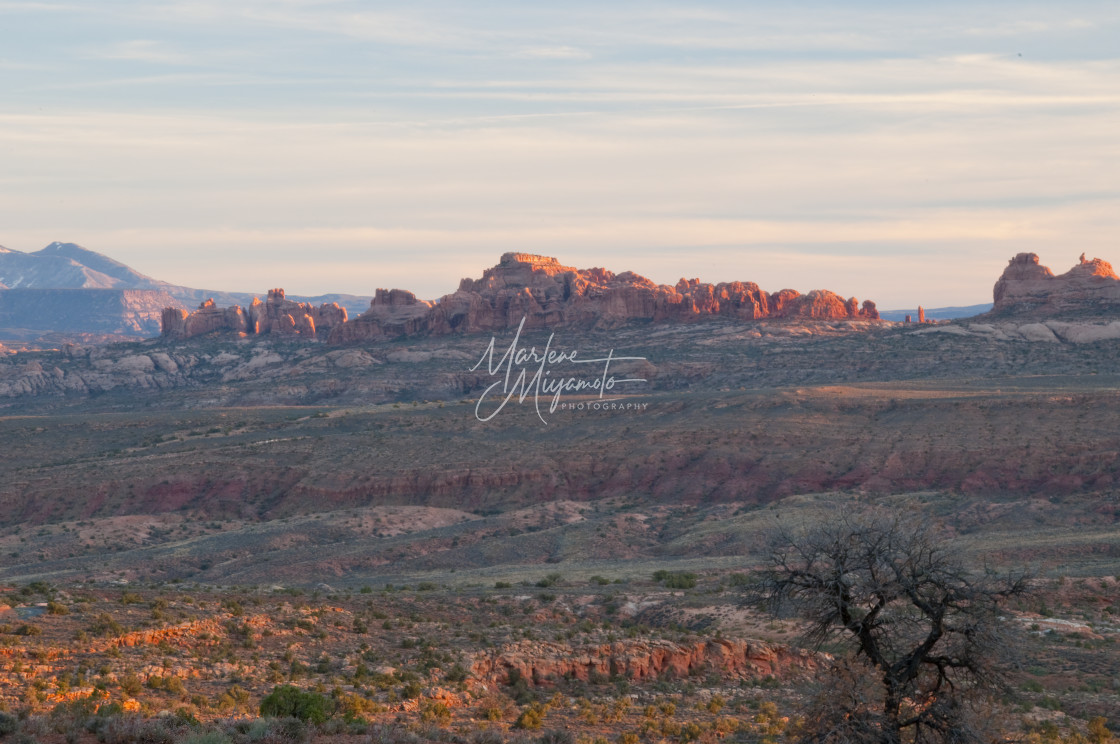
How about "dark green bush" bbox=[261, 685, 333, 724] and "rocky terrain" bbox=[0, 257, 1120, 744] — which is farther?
"rocky terrain" bbox=[0, 257, 1120, 744]

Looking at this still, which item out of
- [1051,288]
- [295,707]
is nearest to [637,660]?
[295,707]

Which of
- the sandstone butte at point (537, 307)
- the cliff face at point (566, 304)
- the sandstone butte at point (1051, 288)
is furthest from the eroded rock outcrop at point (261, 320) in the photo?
the sandstone butte at point (1051, 288)

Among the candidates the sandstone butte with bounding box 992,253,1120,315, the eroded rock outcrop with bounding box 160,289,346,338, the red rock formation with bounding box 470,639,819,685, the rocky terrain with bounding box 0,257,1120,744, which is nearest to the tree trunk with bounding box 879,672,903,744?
the rocky terrain with bounding box 0,257,1120,744

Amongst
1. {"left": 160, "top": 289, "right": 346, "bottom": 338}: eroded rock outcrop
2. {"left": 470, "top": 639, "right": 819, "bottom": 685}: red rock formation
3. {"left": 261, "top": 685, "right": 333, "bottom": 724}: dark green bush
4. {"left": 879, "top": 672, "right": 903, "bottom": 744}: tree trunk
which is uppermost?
{"left": 160, "top": 289, "right": 346, "bottom": 338}: eroded rock outcrop

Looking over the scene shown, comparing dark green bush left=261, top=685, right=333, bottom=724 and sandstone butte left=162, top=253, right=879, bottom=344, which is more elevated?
sandstone butte left=162, top=253, right=879, bottom=344

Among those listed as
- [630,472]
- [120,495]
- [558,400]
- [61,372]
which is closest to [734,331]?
[558,400]

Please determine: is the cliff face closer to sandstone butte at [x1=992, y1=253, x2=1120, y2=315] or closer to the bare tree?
sandstone butte at [x1=992, y1=253, x2=1120, y2=315]

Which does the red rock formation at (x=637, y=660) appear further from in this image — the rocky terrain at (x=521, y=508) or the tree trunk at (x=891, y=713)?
the tree trunk at (x=891, y=713)
